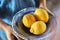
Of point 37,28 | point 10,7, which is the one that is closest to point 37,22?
point 37,28

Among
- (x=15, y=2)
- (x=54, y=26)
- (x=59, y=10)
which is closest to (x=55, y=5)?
(x=59, y=10)

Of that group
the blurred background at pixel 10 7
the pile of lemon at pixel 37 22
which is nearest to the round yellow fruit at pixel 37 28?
the pile of lemon at pixel 37 22

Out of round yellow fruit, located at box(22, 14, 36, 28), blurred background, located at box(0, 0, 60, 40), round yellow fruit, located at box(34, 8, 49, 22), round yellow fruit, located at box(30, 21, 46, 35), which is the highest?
blurred background, located at box(0, 0, 60, 40)

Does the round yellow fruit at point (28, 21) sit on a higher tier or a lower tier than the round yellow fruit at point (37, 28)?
higher

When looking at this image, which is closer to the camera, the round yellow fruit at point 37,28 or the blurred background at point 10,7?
the round yellow fruit at point 37,28

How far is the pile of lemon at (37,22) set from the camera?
58 cm

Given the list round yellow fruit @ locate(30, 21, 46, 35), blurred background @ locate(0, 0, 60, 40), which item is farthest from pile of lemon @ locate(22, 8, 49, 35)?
blurred background @ locate(0, 0, 60, 40)

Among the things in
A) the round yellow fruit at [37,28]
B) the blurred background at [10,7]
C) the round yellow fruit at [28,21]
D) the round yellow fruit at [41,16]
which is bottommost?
the round yellow fruit at [37,28]

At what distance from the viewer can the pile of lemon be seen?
577mm

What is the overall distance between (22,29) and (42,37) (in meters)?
0.09

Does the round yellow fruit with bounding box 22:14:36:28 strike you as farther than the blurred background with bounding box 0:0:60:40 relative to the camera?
No

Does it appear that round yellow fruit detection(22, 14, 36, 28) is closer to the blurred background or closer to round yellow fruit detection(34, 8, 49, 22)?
round yellow fruit detection(34, 8, 49, 22)

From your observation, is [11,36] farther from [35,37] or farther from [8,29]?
[35,37]

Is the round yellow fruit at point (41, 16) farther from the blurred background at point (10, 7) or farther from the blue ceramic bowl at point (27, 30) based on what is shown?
the blurred background at point (10, 7)
